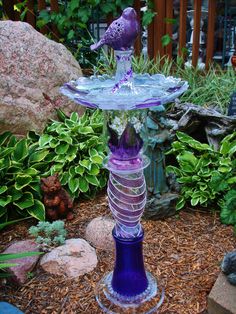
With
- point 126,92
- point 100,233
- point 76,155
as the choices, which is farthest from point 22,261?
point 126,92

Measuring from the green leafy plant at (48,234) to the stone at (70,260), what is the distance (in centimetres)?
7

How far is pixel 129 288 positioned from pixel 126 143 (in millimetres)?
837

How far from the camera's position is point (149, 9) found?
5.27 metres

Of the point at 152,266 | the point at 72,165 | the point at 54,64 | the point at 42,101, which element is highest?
the point at 54,64

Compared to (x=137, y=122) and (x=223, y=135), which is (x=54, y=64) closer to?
(x=223, y=135)

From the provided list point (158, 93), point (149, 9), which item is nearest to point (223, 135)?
point (158, 93)

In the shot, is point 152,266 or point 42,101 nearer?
point 152,266

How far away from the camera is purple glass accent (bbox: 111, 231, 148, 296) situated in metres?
2.20

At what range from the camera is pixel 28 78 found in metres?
3.94

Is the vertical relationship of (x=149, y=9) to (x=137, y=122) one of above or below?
above

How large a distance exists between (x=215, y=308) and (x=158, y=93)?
1.16 metres

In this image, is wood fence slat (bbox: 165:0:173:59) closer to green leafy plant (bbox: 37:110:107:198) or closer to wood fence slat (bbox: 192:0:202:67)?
wood fence slat (bbox: 192:0:202:67)

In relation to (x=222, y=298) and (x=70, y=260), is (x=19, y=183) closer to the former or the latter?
(x=70, y=260)

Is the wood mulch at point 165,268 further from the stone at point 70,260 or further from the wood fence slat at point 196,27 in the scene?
the wood fence slat at point 196,27
